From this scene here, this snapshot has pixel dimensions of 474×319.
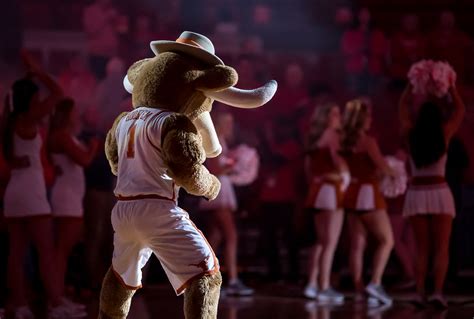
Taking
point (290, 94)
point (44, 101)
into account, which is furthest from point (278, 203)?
point (44, 101)

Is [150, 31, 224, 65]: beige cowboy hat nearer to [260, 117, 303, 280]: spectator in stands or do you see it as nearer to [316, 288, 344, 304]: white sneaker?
[316, 288, 344, 304]: white sneaker

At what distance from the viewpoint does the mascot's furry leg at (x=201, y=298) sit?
4215 millimetres

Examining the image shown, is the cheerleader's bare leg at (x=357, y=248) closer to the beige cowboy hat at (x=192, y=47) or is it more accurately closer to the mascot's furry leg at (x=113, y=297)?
the beige cowboy hat at (x=192, y=47)

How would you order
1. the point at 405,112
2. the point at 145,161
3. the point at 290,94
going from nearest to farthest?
the point at 145,161 < the point at 405,112 < the point at 290,94

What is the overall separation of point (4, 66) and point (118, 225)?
17.4ft

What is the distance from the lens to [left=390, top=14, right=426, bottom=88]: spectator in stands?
9742 millimetres

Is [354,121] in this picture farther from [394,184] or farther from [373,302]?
[373,302]

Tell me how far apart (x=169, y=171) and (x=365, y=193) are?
3.53 metres

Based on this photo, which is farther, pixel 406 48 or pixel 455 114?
pixel 406 48

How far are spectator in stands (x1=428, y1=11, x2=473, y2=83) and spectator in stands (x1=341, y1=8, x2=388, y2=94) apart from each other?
1.75 ft

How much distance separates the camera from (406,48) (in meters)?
9.84

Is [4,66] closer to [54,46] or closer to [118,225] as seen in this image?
[54,46]

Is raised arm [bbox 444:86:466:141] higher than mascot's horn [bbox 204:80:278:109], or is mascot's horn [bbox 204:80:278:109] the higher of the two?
mascot's horn [bbox 204:80:278:109]

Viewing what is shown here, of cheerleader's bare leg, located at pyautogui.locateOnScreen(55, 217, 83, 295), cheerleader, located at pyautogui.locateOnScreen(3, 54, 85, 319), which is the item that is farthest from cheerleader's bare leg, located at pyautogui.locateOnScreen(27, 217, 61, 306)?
cheerleader's bare leg, located at pyautogui.locateOnScreen(55, 217, 83, 295)
